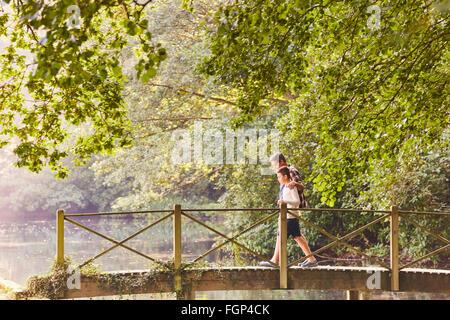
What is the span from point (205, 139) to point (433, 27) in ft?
27.5

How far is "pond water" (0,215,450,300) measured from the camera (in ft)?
41.5

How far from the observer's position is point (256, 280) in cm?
777

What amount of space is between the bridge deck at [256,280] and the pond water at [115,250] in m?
0.92

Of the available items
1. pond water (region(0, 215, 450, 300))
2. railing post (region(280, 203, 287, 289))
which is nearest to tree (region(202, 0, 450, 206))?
railing post (region(280, 203, 287, 289))

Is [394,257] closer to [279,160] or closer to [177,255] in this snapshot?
[279,160]

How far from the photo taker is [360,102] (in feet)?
20.2

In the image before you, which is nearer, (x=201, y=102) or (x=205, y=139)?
(x=205, y=139)

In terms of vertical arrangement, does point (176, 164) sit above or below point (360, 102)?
above

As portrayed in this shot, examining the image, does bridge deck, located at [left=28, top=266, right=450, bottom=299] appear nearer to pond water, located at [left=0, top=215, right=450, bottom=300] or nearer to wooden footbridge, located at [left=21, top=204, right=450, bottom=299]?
wooden footbridge, located at [left=21, top=204, right=450, bottom=299]

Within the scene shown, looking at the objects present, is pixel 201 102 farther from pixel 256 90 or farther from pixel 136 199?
pixel 256 90

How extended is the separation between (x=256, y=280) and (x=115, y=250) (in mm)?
12748

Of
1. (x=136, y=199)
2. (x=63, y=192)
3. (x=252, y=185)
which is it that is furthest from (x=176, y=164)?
(x=63, y=192)
